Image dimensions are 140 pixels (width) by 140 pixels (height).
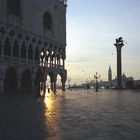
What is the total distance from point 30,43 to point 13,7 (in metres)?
7.97

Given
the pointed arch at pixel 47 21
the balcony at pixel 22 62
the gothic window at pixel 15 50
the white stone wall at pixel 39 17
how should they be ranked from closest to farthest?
the balcony at pixel 22 62
the white stone wall at pixel 39 17
the gothic window at pixel 15 50
the pointed arch at pixel 47 21

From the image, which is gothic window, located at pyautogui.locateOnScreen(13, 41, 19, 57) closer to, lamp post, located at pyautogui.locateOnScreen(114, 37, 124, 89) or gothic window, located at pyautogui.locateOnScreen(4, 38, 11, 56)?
gothic window, located at pyautogui.locateOnScreen(4, 38, 11, 56)

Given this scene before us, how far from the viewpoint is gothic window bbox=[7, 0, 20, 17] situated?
59.0 metres

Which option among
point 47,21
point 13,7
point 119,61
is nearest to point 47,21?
point 47,21

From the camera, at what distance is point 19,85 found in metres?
59.8

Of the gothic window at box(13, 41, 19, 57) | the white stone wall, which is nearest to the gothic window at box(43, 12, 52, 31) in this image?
the white stone wall

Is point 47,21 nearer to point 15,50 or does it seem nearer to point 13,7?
point 15,50

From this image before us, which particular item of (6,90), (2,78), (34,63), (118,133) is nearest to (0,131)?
(118,133)

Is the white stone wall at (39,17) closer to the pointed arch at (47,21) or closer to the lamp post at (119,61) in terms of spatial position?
the pointed arch at (47,21)

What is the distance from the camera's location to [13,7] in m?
60.2

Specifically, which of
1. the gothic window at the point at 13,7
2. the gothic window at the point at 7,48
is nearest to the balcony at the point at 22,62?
the gothic window at the point at 7,48

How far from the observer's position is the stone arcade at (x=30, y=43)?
57.3m

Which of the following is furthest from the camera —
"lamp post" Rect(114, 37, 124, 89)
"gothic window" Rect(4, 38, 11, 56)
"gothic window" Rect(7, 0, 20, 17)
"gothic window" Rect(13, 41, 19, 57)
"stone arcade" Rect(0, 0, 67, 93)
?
"lamp post" Rect(114, 37, 124, 89)

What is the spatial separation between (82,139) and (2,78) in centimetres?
4641
